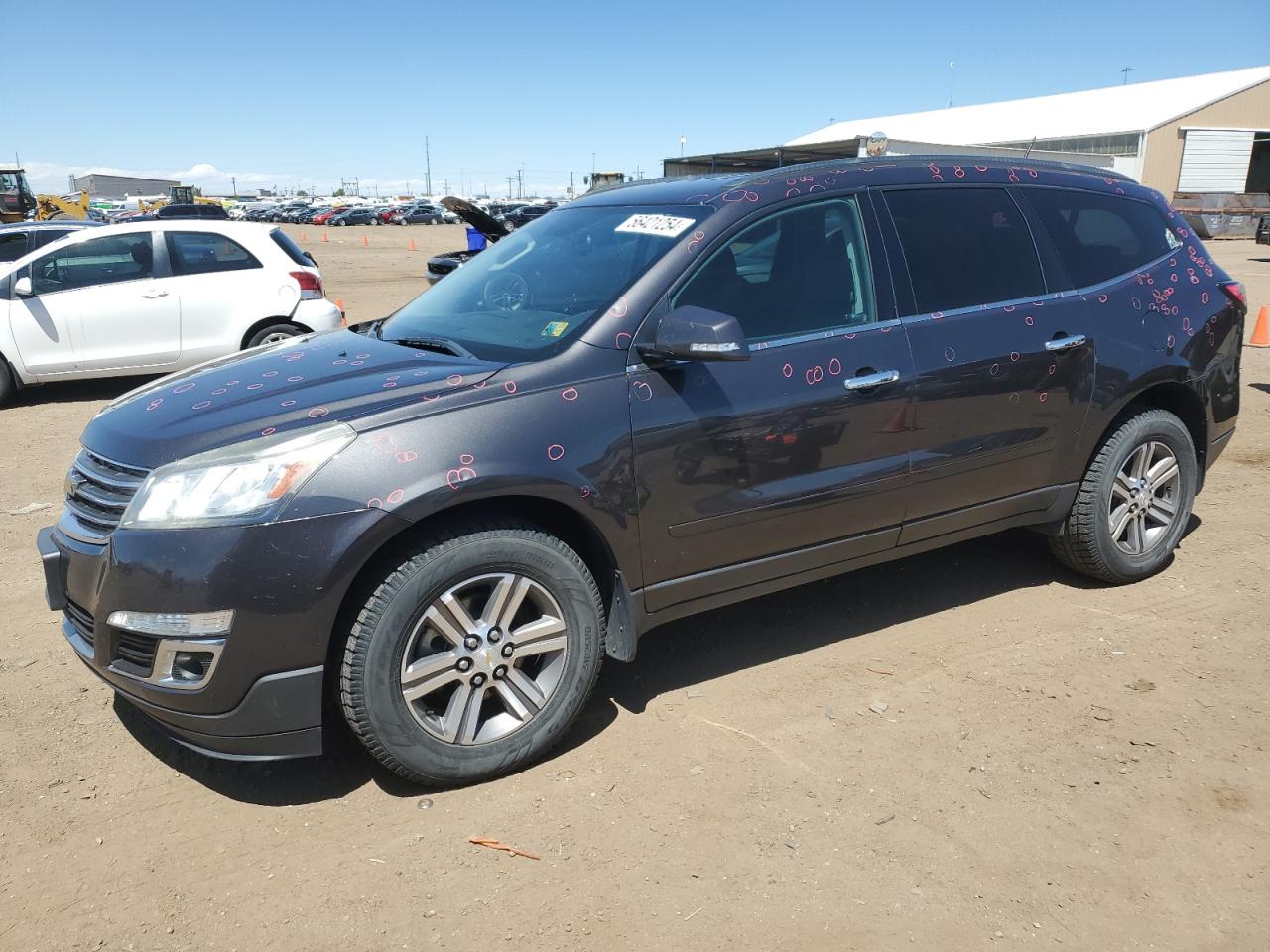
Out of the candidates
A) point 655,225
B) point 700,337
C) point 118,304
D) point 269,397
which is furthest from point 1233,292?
point 118,304

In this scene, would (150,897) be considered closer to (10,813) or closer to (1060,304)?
(10,813)

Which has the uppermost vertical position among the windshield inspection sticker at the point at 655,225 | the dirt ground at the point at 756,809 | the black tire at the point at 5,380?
the windshield inspection sticker at the point at 655,225

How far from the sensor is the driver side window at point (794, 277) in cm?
343

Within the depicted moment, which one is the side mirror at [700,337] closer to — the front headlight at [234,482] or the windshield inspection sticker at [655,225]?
the windshield inspection sticker at [655,225]

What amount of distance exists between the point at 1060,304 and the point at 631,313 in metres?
→ 2.00

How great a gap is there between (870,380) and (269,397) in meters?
2.06

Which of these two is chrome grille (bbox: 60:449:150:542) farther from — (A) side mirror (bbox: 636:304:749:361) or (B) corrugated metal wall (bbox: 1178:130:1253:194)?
(B) corrugated metal wall (bbox: 1178:130:1253:194)

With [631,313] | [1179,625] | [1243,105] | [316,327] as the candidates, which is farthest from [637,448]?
[1243,105]

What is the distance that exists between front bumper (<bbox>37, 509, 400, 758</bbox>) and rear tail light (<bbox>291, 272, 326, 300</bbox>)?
6.95 metres

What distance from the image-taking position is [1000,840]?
9.29 ft

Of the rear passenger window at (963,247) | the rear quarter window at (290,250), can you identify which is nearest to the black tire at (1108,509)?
the rear passenger window at (963,247)

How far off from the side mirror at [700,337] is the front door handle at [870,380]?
0.58 m

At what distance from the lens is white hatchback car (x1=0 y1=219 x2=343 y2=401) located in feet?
29.2

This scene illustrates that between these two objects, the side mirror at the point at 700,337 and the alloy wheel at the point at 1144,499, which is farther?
the alloy wheel at the point at 1144,499
